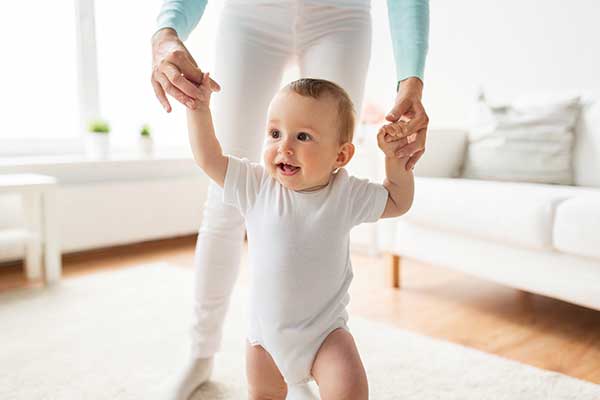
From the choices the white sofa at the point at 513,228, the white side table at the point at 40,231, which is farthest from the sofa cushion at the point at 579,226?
the white side table at the point at 40,231

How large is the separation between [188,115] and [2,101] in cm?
254

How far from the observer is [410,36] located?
1.05 metres

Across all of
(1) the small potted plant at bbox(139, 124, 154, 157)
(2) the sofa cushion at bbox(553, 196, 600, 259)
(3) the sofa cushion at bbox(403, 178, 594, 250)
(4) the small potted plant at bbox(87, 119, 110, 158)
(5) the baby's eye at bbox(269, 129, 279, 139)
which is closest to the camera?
(5) the baby's eye at bbox(269, 129, 279, 139)

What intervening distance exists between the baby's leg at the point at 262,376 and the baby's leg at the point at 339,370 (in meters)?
0.10

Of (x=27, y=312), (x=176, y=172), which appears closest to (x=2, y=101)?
(x=176, y=172)

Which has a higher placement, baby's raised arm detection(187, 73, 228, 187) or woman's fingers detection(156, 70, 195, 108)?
woman's fingers detection(156, 70, 195, 108)

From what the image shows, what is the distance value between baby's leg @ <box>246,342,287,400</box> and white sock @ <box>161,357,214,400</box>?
1.02 ft

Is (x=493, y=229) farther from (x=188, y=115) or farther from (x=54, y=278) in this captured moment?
(x=54, y=278)

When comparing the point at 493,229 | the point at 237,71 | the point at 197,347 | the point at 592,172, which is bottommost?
the point at 197,347

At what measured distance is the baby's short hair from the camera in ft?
3.13

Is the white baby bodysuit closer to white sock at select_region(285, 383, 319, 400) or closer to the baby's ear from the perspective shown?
the baby's ear

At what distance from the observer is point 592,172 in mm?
2334

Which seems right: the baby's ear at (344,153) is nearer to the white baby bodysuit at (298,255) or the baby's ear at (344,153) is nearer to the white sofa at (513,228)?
the white baby bodysuit at (298,255)

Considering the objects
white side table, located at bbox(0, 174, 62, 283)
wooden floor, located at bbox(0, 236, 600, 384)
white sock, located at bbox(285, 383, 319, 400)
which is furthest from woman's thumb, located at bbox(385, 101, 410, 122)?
white side table, located at bbox(0, 174, 62, 283)
